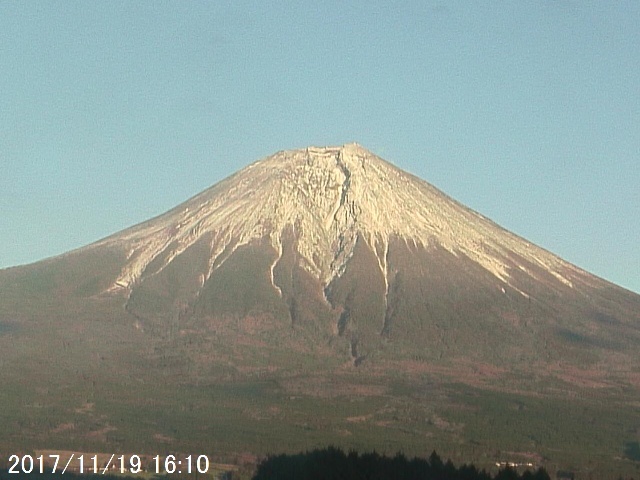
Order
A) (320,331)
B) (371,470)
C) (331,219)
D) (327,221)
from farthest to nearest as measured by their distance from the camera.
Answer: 1. (331,219)
2. (327,221)
3. (320,331)
4. (371,470)

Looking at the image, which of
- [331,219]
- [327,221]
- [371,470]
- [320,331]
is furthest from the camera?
[331,219]

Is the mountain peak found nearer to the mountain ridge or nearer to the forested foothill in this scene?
the mountain ridge

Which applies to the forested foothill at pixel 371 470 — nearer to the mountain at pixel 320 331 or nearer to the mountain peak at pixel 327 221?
the mountain at pixel 320 331

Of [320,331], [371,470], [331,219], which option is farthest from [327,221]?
[371,470]

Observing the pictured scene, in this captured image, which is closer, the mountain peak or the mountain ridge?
the mountain peak

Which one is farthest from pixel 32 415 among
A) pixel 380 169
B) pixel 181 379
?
pixel 380 169

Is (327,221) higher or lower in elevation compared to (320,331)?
higher

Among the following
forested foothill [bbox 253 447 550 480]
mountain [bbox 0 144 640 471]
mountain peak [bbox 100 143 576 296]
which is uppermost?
mountain peak [bbox 100 143 576 296]

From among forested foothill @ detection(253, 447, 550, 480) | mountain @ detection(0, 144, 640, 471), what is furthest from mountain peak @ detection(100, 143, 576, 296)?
forested foothill @ detection(253, 447, 550, 480)

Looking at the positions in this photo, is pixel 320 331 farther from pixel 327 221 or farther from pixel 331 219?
pixel 331 219
